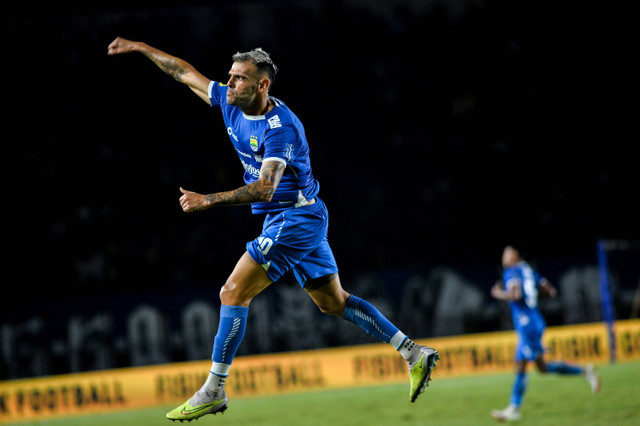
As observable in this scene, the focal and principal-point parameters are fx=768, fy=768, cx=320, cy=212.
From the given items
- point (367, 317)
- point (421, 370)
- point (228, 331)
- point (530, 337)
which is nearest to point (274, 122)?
point (228, 331)

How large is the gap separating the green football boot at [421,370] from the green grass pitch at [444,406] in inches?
153

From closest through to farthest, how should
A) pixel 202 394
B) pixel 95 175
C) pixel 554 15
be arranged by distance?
pixel 202 394, pixel 95 175, pixel 554 15

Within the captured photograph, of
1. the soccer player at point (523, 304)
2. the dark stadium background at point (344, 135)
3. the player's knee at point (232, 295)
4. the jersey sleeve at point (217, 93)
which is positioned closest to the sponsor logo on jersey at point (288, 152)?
the jersey sleeve at point (217, 93)

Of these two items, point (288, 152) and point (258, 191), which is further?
point (288, 152)

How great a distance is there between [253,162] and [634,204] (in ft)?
50.9

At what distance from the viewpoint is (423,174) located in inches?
774

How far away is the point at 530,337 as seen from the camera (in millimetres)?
10125

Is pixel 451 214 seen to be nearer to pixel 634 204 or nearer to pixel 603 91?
pixel 634 204

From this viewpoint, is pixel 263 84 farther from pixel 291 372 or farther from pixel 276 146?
pixel 291 372

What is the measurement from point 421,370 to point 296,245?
1257mm

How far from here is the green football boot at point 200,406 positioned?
15.9 ft

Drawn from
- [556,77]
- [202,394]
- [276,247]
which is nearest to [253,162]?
[276,247]

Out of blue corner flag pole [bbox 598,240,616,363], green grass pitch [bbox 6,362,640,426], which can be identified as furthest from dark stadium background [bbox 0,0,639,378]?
green grass pitch [bbox 6,362,640,426]

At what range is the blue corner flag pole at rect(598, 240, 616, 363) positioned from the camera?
15.2 m
